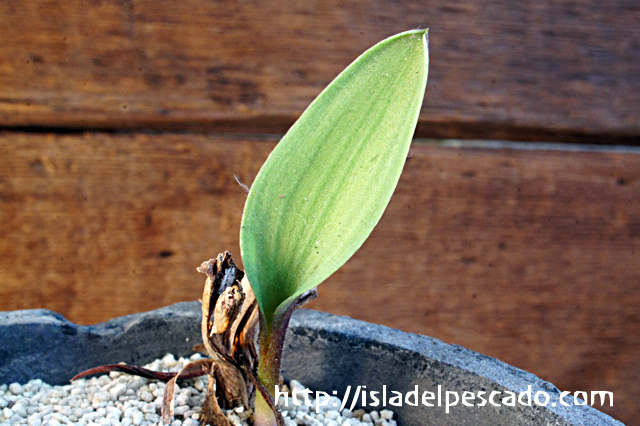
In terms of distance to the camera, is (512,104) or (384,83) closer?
(384,83)

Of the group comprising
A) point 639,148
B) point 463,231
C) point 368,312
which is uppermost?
point 639,148

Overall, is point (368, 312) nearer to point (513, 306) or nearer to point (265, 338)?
point (513, 306)

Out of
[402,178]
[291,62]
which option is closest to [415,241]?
[402,178]

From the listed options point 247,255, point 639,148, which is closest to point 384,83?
point 247,255

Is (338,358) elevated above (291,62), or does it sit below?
below

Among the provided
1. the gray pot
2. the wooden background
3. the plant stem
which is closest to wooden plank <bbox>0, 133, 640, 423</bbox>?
the wooden background

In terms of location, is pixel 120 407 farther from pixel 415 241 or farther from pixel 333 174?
pixel 415 241

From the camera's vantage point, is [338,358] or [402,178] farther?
[402,178]
